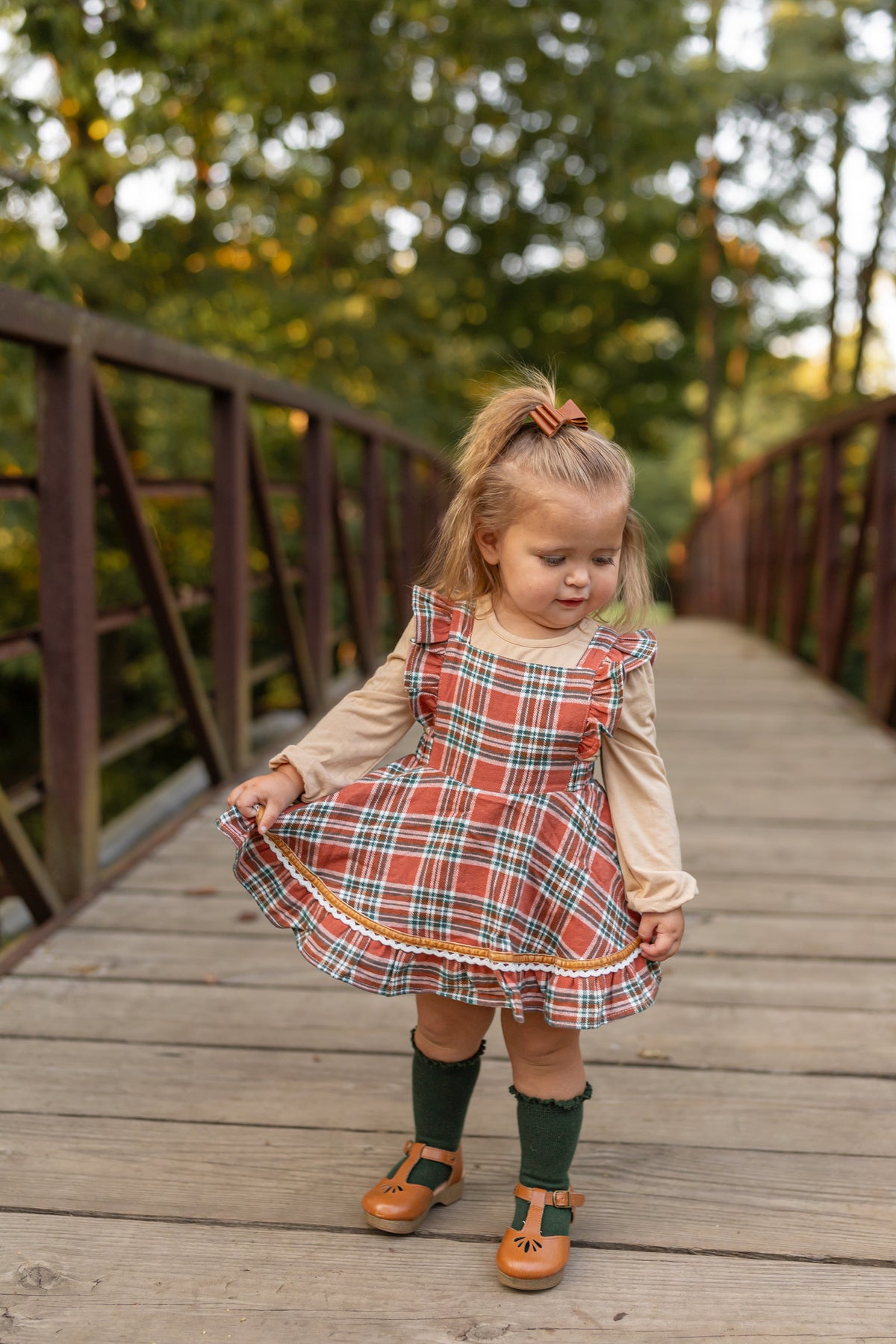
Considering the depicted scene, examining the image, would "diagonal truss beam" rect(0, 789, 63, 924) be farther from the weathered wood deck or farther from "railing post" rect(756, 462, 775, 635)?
"railing post" rect(756, 462, 775, 635)

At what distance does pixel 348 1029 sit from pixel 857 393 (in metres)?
12.4

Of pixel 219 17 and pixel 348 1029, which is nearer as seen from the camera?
pixel 348 1029

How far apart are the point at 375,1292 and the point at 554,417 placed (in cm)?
101

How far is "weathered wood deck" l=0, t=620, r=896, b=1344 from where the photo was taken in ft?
4.60

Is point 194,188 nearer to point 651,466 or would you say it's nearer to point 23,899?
point 23,899

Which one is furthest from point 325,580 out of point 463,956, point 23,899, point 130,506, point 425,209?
point 425,209

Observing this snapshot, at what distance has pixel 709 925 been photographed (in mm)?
2680

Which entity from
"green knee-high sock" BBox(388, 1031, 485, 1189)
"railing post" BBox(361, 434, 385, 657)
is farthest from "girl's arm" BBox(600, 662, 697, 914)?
"railing post" BBox(361, 434, 385, 657)

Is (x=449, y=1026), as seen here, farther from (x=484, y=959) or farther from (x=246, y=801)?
(x=246, y=801)

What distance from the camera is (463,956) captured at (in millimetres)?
1457

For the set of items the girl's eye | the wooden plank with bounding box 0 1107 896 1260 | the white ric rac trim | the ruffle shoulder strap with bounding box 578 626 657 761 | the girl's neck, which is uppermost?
the girl's eye

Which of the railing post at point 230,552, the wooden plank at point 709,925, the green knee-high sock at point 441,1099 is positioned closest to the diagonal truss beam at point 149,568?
the railing post at point 230,552

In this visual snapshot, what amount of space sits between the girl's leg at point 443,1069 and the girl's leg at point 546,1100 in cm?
7

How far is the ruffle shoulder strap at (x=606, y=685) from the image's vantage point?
4.88 feet
